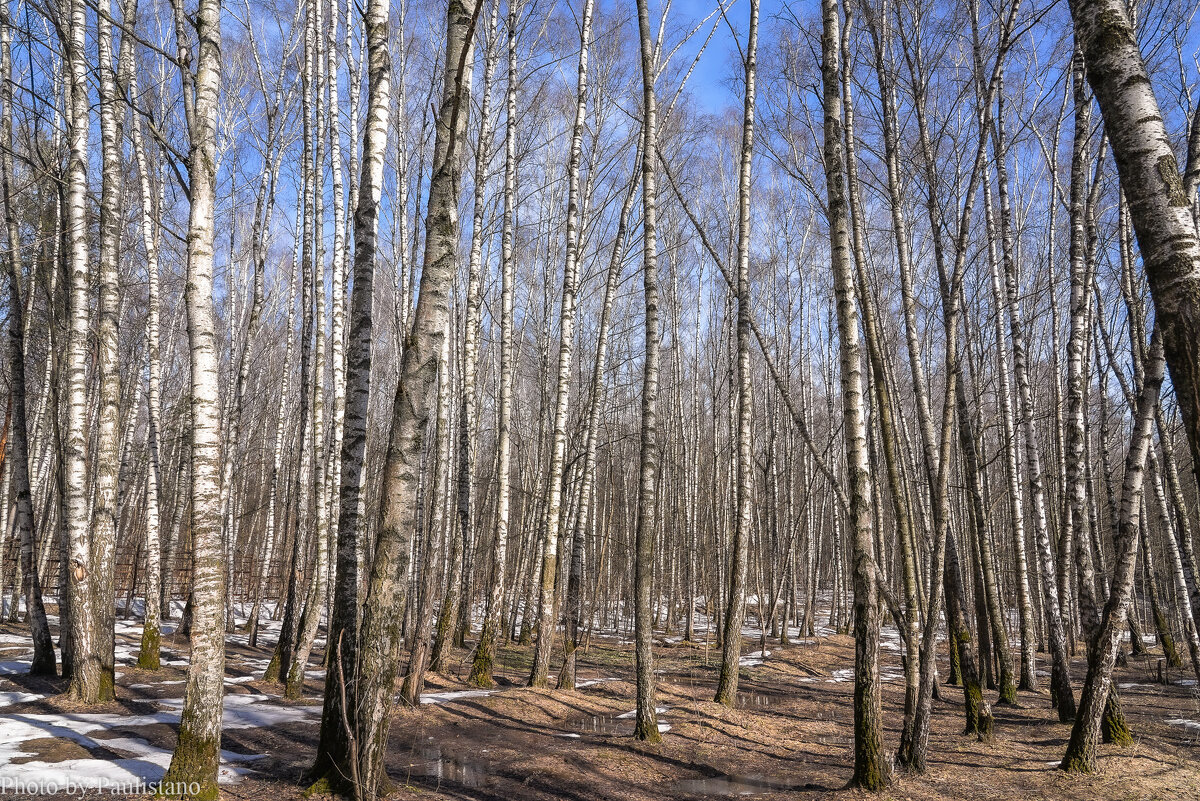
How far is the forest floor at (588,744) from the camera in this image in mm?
4688

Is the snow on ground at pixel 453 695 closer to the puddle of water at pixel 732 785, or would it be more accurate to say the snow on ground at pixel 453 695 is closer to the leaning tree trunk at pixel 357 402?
the leaning tree trunk at pixel 357 402

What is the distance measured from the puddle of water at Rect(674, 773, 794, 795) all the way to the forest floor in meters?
0.02

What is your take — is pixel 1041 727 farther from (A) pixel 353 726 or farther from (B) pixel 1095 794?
(A) pixel 353 726

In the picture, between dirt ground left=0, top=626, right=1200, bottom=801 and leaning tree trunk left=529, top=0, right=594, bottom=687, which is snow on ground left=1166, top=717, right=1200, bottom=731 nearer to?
dirt ground left=0, top=626, right=1200, bottom=801

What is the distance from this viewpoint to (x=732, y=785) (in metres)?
5.22

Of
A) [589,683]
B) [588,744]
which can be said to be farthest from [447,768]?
[589,683]

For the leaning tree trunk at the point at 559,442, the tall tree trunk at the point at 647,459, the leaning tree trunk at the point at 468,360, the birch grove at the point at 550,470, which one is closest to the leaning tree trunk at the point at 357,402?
the birch grove at the point at 550,470

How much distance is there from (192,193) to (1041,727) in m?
9.00

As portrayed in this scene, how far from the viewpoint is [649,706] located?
19.9 feet

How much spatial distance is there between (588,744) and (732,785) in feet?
4.69

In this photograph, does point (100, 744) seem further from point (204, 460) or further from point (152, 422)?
point (152, 422)

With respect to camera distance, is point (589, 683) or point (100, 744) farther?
point (589, 683)

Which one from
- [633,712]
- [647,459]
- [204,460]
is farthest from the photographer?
[633,712]

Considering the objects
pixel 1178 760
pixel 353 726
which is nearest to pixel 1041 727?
pixel 1178 760
